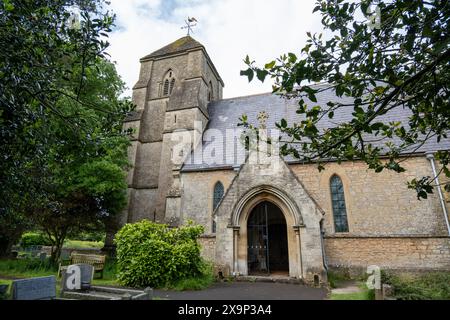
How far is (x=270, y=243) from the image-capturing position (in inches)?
672

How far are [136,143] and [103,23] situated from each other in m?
→ 16.3

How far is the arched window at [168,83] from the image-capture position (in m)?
22.0

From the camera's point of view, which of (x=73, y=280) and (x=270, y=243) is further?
(x=270, y=243)

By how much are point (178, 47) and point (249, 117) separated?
33.2 feet

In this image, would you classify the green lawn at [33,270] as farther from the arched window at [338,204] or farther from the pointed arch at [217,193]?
the arched window at [338,204]

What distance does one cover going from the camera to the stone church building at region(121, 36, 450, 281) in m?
11.6

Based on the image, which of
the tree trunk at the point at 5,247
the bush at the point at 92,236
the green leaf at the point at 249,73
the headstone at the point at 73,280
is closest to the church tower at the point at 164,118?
the bush at the point at 92,236

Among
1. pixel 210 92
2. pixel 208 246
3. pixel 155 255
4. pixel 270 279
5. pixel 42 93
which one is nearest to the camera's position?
pixel 42 93

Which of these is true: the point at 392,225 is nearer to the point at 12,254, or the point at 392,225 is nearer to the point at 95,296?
the point at 95,296

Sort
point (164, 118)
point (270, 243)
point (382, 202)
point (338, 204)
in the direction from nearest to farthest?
point (382, 202)
point (338, 204)
point (270, 243)
point (164, 118)

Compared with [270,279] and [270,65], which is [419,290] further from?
[270,65]

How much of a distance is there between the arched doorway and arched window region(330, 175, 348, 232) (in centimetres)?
300

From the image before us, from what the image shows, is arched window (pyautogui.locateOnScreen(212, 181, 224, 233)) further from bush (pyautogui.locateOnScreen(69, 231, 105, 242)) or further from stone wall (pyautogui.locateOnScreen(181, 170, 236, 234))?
bush (pyautogui.locateOnScreen(69, 231, 105, 242))

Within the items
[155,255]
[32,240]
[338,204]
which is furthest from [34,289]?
[32,240]
